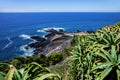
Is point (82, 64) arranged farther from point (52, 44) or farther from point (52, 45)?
point (52, 44)

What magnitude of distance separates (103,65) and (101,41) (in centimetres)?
372

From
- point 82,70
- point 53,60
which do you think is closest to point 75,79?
point 82,70

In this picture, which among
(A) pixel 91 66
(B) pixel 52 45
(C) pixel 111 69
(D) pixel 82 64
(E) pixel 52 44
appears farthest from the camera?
(E) pixel 52 44

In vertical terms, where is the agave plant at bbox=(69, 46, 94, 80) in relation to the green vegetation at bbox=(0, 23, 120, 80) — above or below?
below

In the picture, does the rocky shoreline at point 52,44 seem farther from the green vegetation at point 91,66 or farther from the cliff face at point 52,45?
the green vegetation at point 91,66

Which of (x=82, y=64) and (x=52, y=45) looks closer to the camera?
(x=82, y=64)

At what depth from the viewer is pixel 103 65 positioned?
9.84 m

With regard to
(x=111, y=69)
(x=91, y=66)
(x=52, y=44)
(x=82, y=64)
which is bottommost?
(x=52, y=44)

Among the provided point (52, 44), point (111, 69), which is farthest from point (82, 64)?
point (52, 44)

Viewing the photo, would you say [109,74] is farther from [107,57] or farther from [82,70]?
[82,70]

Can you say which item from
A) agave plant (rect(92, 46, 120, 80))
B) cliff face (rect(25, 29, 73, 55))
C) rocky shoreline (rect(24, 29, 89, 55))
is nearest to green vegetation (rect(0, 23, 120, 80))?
agave plant (rect(92, 46, 120, 80))

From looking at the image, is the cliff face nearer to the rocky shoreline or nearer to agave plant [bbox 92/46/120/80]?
the rocky shoreline

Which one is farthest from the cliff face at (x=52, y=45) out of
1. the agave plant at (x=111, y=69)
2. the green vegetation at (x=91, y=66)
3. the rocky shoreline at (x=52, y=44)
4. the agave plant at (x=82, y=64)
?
the agave plant at (x=111, y=69)

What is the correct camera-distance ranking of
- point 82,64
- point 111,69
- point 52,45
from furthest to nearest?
point 52,45 < point 82,64 < point 111,69
